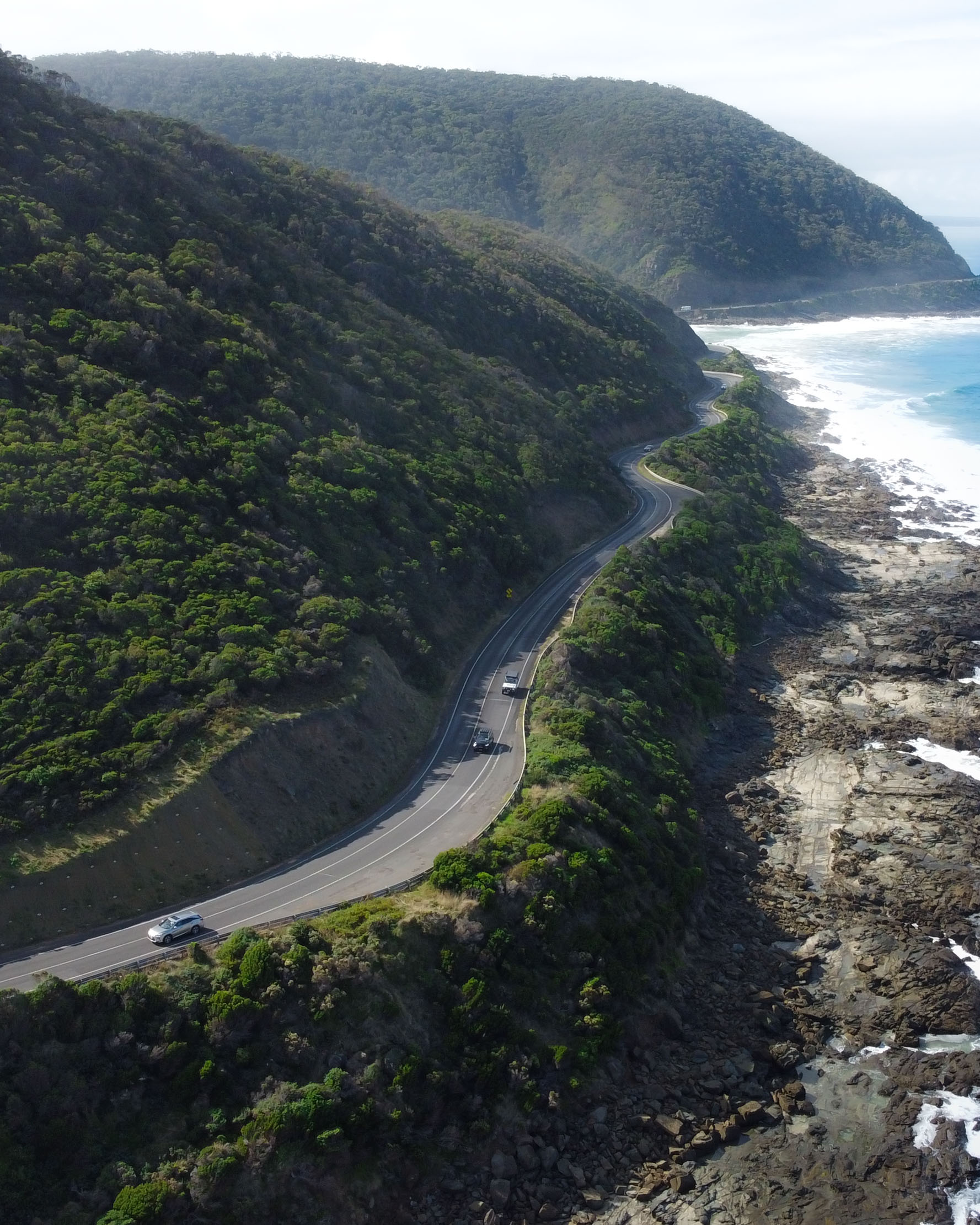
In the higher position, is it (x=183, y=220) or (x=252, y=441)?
(x=183, y=220)

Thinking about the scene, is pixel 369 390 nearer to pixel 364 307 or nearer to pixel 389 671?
pixel 364 307

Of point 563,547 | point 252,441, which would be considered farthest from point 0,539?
point 563,547

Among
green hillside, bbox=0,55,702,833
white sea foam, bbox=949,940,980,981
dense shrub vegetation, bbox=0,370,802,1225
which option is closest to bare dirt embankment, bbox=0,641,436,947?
green hillside, bbox=0,55,702,833

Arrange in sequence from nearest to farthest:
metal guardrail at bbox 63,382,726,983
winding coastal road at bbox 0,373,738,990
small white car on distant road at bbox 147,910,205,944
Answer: metal guardrail at bbox 63,382,726,983
winding coastal road at bbox 0,373,738,990
small white car on distant road at bbox 147,910,205,944

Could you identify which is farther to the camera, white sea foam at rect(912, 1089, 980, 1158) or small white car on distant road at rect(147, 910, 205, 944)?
small white car on distant road at rect(147, 910, 205, 944)

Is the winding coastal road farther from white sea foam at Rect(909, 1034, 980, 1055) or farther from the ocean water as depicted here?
the ocean water

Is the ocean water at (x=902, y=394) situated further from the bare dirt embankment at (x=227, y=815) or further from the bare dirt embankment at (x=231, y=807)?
the bare dirt embankment at (x=227, y=815)

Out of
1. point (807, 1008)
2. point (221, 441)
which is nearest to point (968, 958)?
point (807, 1008)

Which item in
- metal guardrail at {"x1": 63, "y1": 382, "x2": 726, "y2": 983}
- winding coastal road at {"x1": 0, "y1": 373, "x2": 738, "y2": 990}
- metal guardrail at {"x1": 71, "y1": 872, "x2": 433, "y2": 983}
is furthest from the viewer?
winding coastal road at {"x1": 0, "y1": 373, "x2": 738, "y2": 990}
